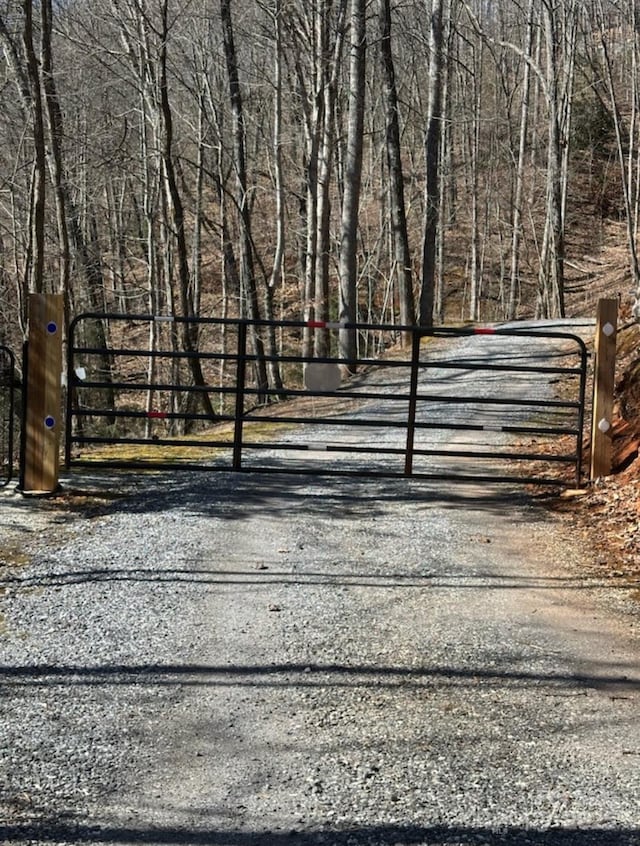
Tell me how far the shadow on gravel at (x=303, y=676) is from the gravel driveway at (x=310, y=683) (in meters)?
0.02

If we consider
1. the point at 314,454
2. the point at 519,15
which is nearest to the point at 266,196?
the point at 519,15

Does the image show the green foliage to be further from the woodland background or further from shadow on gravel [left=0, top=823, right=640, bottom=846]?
shadow on gravel [left=0, top=823, right=640, bottom=846]

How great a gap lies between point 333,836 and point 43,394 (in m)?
6.50

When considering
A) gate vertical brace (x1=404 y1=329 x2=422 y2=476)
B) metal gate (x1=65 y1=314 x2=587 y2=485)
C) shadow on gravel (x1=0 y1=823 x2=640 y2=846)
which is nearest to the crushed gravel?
shadow on gravel (x1=0 y1=823 x2=640 y2=846)

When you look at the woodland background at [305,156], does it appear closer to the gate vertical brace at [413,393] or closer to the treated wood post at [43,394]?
the treated wood post at [43,394]

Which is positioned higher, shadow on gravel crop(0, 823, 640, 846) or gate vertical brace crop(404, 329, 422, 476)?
gate vertical brace crop(404, 329, 422, 476)

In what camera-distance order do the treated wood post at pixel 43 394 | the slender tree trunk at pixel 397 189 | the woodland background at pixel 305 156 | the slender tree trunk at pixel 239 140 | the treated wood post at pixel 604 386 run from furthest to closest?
the slender tree trunk at pixel 397 189 < the slender tree trunk at pixel 239 140 < the woodland background at pixel 305 156 < the treated wood post at pixel 604 386 < the treated wood post at pixel 43 394

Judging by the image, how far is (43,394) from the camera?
945cm

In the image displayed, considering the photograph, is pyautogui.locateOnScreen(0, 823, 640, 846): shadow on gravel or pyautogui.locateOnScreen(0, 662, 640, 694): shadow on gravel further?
pyautogui.locateOnScreen(0, 662, 640, 694): shadow on gravel

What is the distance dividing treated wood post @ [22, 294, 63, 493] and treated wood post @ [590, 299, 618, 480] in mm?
5010

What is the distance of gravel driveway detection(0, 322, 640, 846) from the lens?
396 centimetres

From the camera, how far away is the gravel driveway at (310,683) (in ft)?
13.0

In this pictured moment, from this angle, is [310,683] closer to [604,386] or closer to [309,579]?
[309,579]

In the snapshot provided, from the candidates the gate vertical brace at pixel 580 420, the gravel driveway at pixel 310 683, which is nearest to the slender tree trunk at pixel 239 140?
the gate vertical brace at pixel 580 420
